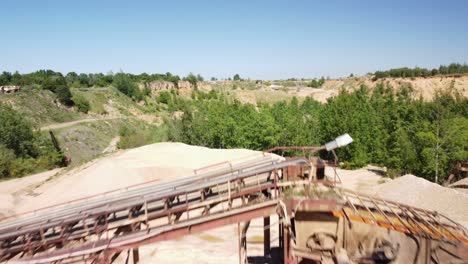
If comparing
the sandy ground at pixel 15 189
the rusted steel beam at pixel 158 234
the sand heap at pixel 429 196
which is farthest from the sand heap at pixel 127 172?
the rusted steel beam at pixel 158 234

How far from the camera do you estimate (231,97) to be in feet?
355

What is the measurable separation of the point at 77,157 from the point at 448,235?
161ft

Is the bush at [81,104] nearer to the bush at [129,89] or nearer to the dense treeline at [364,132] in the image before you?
the bush at [129,89]

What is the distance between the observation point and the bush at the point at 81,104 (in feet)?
237

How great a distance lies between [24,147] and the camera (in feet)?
149

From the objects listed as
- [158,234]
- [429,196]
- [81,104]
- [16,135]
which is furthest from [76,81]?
[158,234]

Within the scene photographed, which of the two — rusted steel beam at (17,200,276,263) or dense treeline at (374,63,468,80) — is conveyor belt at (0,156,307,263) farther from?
dense treeline at (374,63,468,80)

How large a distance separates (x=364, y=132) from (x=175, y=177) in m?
21.8

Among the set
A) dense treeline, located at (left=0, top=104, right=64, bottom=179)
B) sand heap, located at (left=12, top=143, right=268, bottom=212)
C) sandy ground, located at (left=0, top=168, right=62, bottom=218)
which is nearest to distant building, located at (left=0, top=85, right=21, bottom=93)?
dense treeline, located at (left=0, top=104, right=64, bottom=179)

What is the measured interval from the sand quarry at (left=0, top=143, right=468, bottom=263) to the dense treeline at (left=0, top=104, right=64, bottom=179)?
2.94m

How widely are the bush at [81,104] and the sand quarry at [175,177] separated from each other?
34141 millimetres

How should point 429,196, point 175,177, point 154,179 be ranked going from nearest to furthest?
point 429,196, point 154,179, point 175,177

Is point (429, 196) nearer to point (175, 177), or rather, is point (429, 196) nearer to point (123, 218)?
point (175, 177)

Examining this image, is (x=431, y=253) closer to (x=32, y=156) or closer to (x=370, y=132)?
(x=370, y=132)
